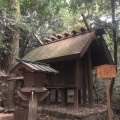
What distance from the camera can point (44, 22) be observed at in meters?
13.3

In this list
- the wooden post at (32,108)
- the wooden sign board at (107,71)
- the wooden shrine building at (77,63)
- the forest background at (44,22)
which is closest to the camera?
the wooden post at (32,108)

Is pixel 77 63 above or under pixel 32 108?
above


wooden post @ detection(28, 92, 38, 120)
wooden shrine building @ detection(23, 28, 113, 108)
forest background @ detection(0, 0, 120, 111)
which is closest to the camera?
wooden post @ detection(28, 92, 38, 120)

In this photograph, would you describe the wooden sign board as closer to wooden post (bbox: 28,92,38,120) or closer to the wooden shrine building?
the wooden shrine building

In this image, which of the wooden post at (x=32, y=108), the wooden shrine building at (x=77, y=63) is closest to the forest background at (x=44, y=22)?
the wooden shrine building at (x=77, y=63)

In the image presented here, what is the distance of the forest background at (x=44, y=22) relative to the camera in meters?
9.49

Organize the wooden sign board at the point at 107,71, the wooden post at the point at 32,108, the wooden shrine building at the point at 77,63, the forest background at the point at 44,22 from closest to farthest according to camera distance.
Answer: the wooden post at the point at 32,108 → the wooden sign board at the point at 107,71 → the wooden shrine building at the point at 77,63 → the forest background at the point at 44,22

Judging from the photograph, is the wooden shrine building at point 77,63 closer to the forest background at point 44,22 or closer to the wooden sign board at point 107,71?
the wooden sign board at point 107,71

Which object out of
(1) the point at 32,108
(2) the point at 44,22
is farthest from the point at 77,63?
(2) the point at 44,22

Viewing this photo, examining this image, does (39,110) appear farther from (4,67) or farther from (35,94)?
(4,67)

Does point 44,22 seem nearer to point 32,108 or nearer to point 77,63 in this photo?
point 77,63

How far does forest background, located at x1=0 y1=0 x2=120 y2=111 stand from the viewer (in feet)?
31.1

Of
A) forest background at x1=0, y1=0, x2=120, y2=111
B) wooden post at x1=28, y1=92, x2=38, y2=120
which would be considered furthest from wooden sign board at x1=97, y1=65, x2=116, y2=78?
wooden post at x1=28, y1=92, x2=38, y2=120

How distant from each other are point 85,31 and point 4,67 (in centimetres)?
570
